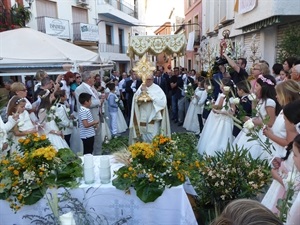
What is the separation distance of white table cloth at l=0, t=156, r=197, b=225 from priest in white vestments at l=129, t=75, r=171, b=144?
2700 millimetres

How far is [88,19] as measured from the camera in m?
20.8

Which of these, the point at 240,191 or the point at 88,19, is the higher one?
the point at 88,19

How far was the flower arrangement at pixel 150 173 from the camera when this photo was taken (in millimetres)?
2674

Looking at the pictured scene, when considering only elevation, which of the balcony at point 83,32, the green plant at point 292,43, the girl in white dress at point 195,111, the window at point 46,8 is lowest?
the girl in white dress at point 195,111

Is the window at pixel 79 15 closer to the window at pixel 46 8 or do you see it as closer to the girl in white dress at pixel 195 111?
the window at pixel 46 8

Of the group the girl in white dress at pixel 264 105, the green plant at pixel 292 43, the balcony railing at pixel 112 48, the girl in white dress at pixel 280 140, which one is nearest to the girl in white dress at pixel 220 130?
the girl in white dress at pixel 264 105

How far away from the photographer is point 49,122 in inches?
192

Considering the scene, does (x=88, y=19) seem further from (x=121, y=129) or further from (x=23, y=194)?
(x=23, y=194)

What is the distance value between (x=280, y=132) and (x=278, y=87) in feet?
1.65

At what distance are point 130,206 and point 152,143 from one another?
613 mm

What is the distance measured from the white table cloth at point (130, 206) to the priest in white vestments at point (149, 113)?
106 inches

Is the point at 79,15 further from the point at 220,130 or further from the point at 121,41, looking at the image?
the point at 220,130

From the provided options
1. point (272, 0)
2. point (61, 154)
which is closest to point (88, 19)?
point (272, 0)

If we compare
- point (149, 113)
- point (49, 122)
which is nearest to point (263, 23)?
point (149, 113)
